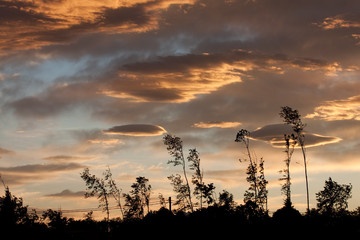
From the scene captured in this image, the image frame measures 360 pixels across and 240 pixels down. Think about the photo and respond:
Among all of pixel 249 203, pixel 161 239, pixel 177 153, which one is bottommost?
pixel 161 239

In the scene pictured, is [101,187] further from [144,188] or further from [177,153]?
[177,153]

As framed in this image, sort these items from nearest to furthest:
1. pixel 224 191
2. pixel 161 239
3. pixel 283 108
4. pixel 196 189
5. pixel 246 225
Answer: pixel 161 239 < pixel 246 225 < pixel 283 108 < pixel 196 189 < pixel 224 191

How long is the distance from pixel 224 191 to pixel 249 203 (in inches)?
597

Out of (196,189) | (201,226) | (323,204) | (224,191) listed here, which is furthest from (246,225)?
(323,204)

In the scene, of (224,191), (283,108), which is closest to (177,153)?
(224,191)

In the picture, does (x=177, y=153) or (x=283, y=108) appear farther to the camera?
(x=177, y=153)

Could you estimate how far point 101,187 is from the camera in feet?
337

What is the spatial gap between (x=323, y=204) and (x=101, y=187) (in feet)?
162

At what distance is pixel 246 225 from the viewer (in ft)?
242

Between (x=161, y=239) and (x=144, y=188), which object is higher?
(x=144, y=188)

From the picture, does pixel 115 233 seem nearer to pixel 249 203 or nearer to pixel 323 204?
pixel 249 203

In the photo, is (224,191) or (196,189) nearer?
(196,189)

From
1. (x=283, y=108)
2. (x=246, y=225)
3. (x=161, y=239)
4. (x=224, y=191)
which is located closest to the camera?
(x=161, y=239)

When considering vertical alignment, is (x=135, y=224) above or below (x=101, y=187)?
below
